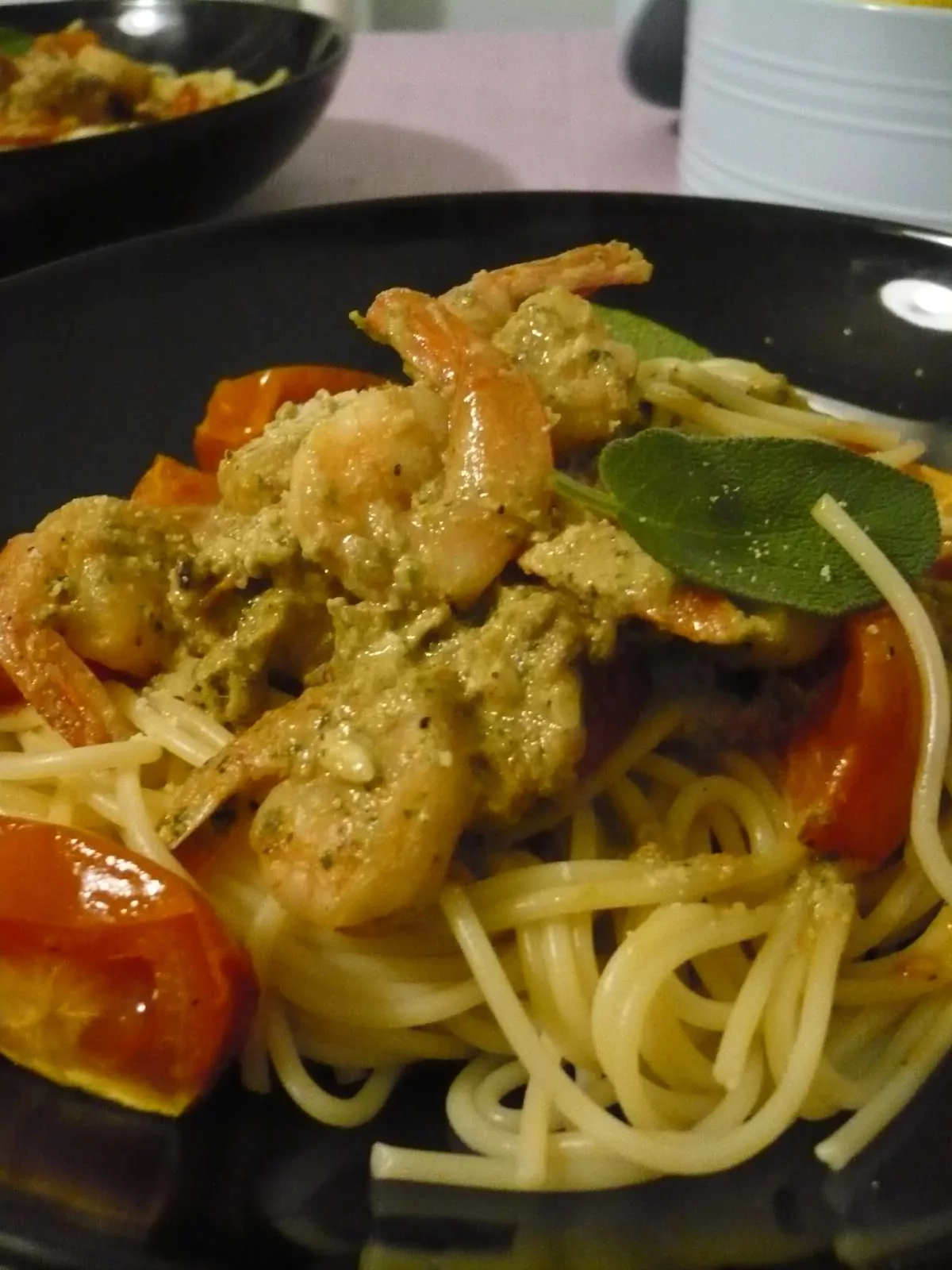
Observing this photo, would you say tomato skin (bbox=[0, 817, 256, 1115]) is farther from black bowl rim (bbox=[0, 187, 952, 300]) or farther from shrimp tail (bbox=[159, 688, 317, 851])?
black bowl rim (bbox=[0, 187, 952, 300])

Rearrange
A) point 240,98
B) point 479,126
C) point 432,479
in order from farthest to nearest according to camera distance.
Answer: point 479,126
point 240,98
point 432,479

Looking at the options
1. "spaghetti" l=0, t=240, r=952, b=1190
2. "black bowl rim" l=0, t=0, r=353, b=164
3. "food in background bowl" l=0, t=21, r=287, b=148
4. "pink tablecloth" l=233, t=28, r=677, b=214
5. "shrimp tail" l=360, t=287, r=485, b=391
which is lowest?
"spaghetti" l=0, t=240, r=952, b=1190

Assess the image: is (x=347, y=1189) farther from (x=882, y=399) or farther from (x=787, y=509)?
(x=882, y=399)

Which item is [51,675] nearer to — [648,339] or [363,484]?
[363,484]

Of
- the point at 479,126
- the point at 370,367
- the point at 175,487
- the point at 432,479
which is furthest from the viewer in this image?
the point at 479,126

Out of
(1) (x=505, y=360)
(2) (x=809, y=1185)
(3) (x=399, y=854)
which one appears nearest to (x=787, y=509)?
(1) (x=505, y=360)

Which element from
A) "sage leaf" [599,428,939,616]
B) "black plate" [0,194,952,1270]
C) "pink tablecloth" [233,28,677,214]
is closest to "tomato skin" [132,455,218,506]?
"black plate" [0,194,952,1270]

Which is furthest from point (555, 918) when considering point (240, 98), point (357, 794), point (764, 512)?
point (240, 98)
